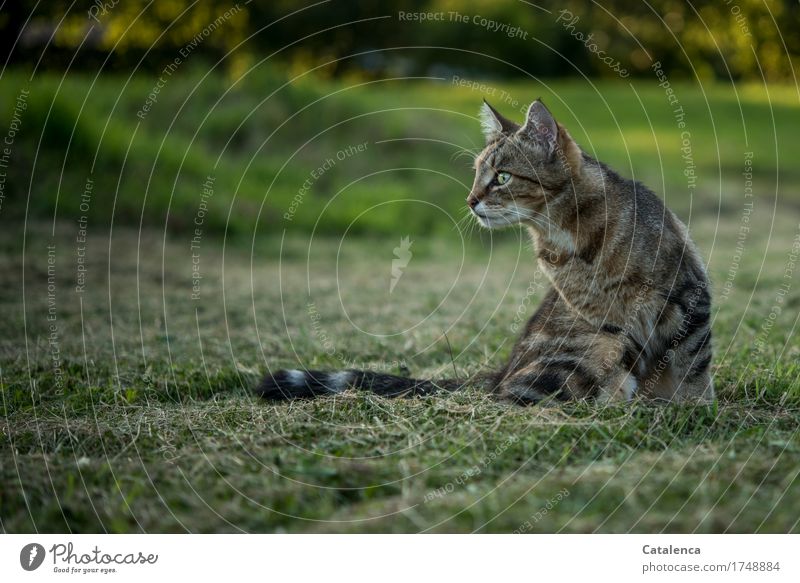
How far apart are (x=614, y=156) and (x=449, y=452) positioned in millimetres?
11701

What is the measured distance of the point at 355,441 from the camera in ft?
11.2

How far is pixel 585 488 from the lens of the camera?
2887mm

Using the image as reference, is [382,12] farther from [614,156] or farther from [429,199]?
[429,199]

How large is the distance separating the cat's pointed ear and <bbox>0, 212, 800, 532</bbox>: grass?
1389 millimetres

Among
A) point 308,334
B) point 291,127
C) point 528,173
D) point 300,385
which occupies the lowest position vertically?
point 308,334

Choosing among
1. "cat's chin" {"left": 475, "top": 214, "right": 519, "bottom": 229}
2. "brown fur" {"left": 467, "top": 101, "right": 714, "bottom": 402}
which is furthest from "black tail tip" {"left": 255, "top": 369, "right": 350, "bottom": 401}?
"cat's chin" {"left": 475, "top": 214, "right": 519, "bottom": 229}

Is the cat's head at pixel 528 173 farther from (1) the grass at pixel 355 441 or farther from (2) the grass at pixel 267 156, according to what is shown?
(2) the grass at pixel 267 156

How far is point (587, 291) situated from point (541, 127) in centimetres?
89

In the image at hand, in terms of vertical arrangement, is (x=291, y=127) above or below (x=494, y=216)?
below

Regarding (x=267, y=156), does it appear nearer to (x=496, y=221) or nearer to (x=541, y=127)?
(x=496, y=221)

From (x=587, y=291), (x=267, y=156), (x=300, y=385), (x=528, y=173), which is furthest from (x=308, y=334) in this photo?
(x=267, y=156)

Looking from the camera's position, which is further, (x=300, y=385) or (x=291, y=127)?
(x=291, y=127)

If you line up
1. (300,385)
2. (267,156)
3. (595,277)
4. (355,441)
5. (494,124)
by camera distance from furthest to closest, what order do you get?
(267,156) < (494,124) < (300,385) < (595,277) < (355,441)

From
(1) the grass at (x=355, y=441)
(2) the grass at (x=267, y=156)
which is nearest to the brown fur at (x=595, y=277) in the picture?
(1) the grass at (x=355, y=441)
